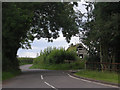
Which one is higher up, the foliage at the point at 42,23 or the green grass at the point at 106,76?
the foliage at the point at 42,23

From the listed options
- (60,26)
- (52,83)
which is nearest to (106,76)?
(52,83)

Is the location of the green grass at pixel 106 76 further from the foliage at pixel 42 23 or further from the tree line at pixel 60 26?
the foliage at pixel 42 23

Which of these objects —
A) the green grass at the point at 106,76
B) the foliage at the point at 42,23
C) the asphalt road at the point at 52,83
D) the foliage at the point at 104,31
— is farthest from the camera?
the foliage at the point at 42,23

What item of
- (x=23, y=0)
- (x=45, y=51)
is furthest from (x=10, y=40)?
(x=45, y=51)

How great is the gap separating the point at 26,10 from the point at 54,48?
30.2 metres

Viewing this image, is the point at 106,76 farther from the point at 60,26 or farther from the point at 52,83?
the point at 60,26

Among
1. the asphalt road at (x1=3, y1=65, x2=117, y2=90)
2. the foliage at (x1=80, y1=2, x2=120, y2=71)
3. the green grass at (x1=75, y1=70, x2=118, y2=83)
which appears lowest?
the asphalt road at (x1=3, y1=65, x2=117, y2=90)

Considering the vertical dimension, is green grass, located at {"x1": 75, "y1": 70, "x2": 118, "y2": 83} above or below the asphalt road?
above

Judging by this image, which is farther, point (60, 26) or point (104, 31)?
point (60, 26)

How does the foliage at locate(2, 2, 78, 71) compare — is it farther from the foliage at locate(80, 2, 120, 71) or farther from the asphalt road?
the asphalt road

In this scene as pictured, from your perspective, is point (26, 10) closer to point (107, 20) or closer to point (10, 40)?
point (10, 40)

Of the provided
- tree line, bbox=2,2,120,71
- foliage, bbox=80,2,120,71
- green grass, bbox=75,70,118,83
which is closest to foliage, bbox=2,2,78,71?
tree line, bbox=2,2,120,71

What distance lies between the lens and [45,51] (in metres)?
59.4

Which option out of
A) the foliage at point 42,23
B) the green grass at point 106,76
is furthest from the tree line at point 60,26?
the green grass at point 106,76
